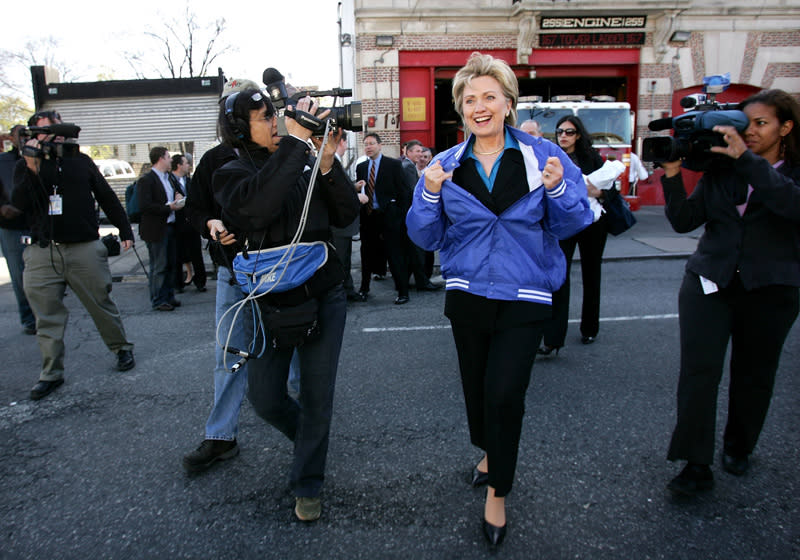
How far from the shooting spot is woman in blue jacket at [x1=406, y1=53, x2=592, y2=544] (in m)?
2.22

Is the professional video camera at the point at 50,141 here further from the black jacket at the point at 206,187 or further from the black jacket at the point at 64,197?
the black jacket at the point at 206,187

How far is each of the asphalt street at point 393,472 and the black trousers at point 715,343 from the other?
33 centimetres

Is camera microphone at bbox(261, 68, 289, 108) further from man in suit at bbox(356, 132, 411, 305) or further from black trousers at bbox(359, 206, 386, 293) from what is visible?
black trousers at bbox(359, 206, 386, 293)

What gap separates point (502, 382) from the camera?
222 centimetres

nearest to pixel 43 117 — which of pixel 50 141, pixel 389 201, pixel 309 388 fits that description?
pixel 50 141

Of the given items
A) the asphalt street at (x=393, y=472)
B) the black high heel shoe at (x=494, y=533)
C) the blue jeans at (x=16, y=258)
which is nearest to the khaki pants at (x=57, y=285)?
the asphalt street at (x=393, y=472)

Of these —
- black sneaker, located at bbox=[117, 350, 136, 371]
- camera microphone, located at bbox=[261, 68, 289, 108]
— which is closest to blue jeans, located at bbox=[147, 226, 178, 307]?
black sneaker, located at bbox=[117, 350, 136, 371]

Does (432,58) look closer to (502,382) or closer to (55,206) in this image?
(55,206)

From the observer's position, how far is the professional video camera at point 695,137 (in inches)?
91.2

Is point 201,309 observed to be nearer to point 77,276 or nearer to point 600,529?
point 77,276

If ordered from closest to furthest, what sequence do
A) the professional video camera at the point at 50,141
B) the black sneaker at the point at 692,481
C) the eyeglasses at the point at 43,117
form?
1. the black sneaker at the point at 692,481
2. the professional video camera at the point at 50,141
3. the eyeglasses at the point at 43,117

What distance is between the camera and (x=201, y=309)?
6734 mm

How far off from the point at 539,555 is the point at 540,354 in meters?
2.43

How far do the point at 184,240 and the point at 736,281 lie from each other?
22.5 feet
